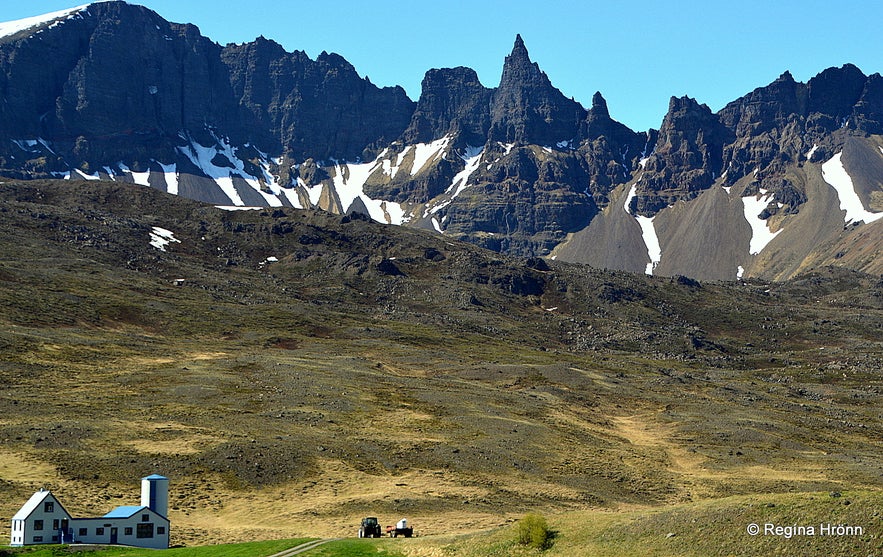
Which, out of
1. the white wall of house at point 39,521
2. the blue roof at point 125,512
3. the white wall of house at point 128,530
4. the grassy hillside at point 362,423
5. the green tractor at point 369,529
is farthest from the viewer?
the grassy hillside at point 362,423

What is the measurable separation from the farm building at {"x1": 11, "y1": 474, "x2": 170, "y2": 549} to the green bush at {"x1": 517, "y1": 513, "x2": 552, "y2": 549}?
69.1 feet

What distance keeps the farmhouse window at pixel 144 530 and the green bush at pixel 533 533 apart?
21562mm

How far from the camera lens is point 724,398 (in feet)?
493

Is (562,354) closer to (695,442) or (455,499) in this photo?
(695,442)

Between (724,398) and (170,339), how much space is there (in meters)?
90.1

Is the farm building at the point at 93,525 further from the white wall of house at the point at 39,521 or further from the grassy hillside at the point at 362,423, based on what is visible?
the grassy hillside at the point at 362,423

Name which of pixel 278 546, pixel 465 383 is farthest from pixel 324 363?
pixel 278 546

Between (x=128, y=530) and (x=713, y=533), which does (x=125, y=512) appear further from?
(x=713, y=533)

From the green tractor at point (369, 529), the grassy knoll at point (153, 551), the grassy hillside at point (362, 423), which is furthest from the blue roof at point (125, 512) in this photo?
the green tractor at point (369, 529)

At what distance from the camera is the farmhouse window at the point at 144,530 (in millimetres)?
56406

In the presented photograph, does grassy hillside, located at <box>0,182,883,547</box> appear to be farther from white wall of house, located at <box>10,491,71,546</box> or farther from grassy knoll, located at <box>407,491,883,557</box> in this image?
white wall of house, located at <box>10,491,71,546</box>

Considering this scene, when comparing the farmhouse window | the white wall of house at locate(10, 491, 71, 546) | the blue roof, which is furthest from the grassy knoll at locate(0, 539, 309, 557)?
the blue roof

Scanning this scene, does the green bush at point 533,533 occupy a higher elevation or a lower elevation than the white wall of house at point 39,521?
lower

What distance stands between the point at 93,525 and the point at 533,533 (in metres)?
24.6
